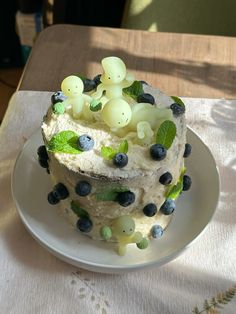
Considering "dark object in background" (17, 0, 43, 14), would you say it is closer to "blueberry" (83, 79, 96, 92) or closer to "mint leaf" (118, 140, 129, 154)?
"blueberry" (83, 79, 96, 92)

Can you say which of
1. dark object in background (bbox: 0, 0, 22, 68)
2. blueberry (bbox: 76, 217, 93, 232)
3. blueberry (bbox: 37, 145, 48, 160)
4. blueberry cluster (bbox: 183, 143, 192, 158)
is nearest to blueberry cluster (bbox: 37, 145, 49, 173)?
blueberry (bbox: 37, 145, 48, 160)

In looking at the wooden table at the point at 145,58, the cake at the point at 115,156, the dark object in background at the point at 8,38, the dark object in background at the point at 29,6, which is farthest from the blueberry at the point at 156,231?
the dark object in background at the point at 8,38

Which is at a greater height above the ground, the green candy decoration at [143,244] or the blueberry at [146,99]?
the blueberry at [146,99]

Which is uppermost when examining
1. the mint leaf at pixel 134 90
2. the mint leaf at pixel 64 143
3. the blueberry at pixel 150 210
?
the mint leaf at pixel 134 90

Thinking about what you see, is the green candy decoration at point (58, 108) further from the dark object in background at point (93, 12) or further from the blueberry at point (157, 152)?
the dark object in background at point (93, 12)

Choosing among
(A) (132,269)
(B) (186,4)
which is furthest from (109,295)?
(B) (186,4)

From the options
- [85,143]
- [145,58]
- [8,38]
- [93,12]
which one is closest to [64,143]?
[85,143]

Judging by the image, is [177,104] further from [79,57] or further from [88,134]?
[79,57]
